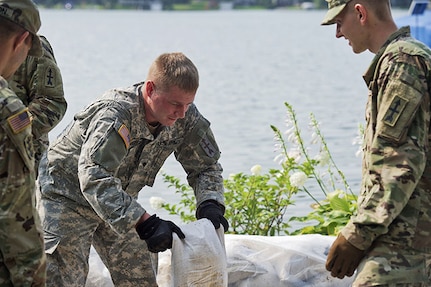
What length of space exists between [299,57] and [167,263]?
26277 millimetres

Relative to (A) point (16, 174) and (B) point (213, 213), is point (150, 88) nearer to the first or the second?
(B) point (213, 213)

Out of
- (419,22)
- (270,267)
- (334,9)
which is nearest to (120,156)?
(334,9)

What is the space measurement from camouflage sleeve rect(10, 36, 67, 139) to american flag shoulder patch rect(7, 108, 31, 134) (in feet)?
5.34

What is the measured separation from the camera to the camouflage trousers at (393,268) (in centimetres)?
393

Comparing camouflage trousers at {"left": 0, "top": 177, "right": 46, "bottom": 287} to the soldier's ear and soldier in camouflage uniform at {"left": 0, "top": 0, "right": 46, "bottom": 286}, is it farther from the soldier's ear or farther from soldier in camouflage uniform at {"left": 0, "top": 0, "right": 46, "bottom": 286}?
the soldier's ear

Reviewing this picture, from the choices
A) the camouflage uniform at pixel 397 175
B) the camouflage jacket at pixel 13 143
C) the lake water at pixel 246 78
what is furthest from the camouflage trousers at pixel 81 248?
the lake water at pixel 246 78

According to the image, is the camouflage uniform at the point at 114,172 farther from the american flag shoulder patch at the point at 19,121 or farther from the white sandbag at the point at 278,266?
the american flag shoulder patch at the point at 19,121

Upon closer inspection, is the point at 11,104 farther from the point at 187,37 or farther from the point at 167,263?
the point at 187,37

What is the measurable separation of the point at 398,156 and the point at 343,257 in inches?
17.0

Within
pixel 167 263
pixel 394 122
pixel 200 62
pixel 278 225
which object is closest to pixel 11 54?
pixel 394 122

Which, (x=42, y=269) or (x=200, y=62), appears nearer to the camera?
(x=42, y=269)

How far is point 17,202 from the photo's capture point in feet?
10.9

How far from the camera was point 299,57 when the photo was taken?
3177 cm

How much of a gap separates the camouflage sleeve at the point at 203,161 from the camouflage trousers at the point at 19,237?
1.71m
